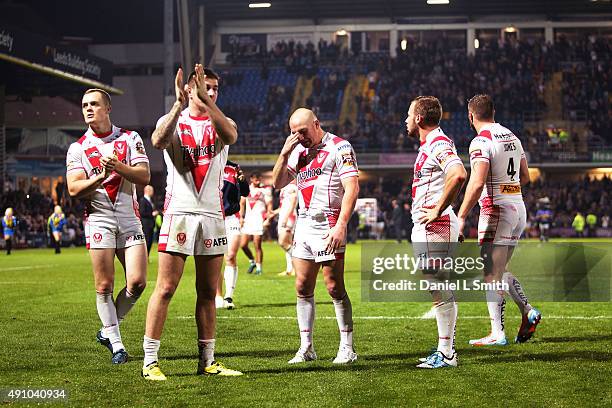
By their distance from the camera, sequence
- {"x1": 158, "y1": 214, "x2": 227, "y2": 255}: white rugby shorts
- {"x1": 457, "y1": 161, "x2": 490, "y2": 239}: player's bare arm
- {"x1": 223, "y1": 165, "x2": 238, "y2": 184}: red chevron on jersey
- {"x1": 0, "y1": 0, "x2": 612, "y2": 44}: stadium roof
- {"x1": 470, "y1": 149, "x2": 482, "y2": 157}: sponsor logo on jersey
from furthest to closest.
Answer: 1. {"x1": 0, "y1": 0, "x2": 612, "y2": 44}: stadium roof
2. {"x1": 223, "y1": 165, "x2": 238, "y2": 184}: red chevron on jersey
3. {"x1": 470, "y1": 149, "x2": 482, "y2": 157}: sponsor logo on jersey
4. {"x1": 457, "y1": 161, "x2": 490, "y2": 239}: player's bare arm
5. {"x1": 158, "y1": 214, "x2": 227, "y2": 255}: white rugby shorts

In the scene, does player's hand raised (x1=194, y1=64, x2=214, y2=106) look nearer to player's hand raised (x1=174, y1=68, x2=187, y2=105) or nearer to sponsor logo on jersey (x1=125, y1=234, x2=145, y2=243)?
player's hand raised (x1=174, y1=68, x2=187, y2=105)

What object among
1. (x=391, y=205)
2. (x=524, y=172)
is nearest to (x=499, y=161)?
(x=524, y=172)

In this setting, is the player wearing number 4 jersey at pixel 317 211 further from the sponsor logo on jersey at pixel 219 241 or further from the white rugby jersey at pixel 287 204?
the white rugby jersey at pixel 287 204

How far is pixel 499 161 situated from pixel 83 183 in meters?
4.05

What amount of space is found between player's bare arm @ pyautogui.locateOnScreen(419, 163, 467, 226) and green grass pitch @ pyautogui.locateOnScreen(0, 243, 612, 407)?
1.29 m

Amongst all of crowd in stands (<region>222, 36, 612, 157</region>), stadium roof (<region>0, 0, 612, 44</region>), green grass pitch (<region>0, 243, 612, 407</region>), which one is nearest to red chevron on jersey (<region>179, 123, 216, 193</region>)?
green grass pitch (<region>0, 243, 612, 407</region>)

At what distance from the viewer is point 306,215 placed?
314 inches

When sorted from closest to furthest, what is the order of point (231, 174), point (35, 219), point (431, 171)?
point (431, 171) < point (231, 174) < point (35, 219)

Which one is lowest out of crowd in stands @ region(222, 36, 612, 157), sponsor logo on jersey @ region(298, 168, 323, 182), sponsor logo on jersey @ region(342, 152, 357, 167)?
sponsor logo on jersey @ region(298, 168, 323, 182)

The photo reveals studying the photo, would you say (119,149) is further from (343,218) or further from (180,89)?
(343,218)

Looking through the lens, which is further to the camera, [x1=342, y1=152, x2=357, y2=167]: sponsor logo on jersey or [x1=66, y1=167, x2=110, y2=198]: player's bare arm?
[x1=342, y1=152, x2=357, y2=167]: sponsor logo on jersey

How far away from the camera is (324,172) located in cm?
791

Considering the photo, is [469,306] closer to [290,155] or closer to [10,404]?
[290,155]

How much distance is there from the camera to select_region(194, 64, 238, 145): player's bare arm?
6.51 m
